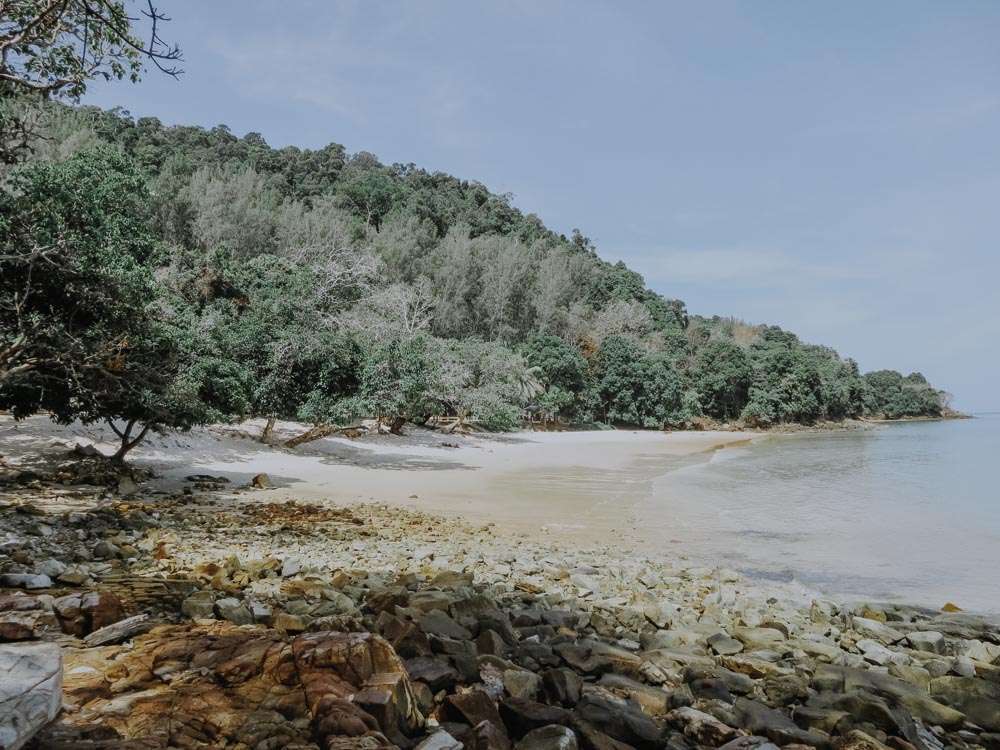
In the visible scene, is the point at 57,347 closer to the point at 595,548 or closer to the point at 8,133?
the point at 8,133

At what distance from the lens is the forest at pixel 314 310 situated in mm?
9750

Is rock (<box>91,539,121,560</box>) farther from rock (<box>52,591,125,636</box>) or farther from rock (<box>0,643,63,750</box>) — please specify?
rock (<box>0,643,63,750</box>)

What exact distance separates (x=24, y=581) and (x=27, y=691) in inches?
108

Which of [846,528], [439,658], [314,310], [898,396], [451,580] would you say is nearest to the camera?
[439,658]

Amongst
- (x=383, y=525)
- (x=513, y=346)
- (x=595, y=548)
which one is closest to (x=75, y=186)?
(x=383, y=525)

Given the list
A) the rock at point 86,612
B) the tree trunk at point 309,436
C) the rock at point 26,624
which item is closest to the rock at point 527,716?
the rock at point 86,612

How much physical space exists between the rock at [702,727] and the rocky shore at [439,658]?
0.01m

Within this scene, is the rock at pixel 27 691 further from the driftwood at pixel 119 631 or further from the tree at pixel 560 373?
the tree at pixel 560 373

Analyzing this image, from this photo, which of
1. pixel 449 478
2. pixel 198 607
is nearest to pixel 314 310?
pixel 449 478

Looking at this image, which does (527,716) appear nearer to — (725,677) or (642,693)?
(642,693)

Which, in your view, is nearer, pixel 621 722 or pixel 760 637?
pixel 621 722

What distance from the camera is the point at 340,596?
463cm

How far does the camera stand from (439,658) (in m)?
3.43

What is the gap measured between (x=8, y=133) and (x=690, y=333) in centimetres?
7390
